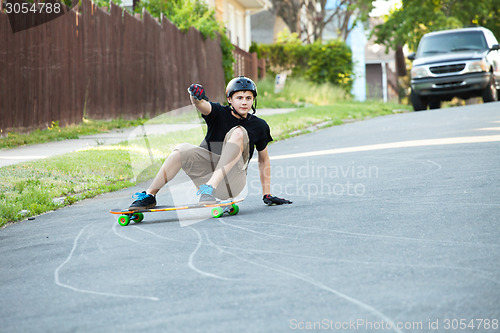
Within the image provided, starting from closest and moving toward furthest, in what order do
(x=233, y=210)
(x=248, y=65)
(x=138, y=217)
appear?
(x=138, y=217)
(x=233, y=210)
(x=248, y=65)

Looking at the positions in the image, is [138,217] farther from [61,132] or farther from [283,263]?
[61,132]

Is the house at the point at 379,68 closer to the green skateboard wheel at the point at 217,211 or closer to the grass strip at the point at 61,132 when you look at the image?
the grass strip at the point at 61,132

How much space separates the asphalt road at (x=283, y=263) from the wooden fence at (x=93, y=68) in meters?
5.10

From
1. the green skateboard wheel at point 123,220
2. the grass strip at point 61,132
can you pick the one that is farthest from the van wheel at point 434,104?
the green skateboard wheel at point 123,220

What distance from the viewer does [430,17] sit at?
109ft

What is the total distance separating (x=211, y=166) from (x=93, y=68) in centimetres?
965

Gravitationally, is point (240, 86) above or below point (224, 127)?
above

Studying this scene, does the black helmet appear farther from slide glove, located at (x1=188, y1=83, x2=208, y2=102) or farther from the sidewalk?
the sidewalk

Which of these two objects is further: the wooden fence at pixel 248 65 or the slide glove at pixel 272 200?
the wooden fence at pixel 248 65

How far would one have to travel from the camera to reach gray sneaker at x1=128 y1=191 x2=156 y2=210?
689cm

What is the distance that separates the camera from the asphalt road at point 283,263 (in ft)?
12.8

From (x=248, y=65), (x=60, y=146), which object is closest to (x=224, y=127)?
(x=60, y=146)

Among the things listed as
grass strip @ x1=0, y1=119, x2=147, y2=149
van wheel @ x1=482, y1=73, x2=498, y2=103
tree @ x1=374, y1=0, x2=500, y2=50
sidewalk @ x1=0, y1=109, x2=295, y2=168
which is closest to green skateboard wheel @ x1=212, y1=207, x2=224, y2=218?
sidewalk @ x1=0, y1=109, x2=295, y2=168

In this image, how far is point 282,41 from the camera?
3547cm
